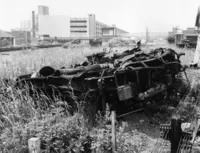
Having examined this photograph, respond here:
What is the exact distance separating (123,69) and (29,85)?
2093mm

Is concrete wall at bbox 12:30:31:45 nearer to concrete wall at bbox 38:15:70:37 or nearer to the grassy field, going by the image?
the grassy field

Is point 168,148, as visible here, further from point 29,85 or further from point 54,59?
point 54,59

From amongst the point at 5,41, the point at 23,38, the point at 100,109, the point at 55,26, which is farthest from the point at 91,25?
the point at 100,109

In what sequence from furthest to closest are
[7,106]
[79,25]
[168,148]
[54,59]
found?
[79,25]
[54,59]
[7,106]
[168,148]

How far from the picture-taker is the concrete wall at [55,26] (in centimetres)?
11238

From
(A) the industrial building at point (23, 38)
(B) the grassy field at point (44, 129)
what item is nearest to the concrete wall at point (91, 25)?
(A) the industrial building at point (23, 38)

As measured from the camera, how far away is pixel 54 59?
32.9 ft

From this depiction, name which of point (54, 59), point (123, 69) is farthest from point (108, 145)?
point (54, 59)

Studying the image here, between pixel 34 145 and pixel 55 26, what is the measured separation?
114 meters

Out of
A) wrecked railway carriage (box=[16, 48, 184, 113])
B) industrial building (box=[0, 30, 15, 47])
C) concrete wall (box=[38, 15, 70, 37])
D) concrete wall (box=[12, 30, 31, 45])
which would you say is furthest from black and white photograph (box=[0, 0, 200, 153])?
concrete wall (box=[38, 15, 70, 37])

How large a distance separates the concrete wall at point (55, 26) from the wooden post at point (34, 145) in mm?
110702

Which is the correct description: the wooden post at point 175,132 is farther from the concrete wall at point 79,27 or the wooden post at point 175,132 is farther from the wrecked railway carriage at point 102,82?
the concrete wall at point 79,27

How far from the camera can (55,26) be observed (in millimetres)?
114188

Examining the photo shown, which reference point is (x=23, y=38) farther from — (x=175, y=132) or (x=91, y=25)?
(x=91, y=25)
